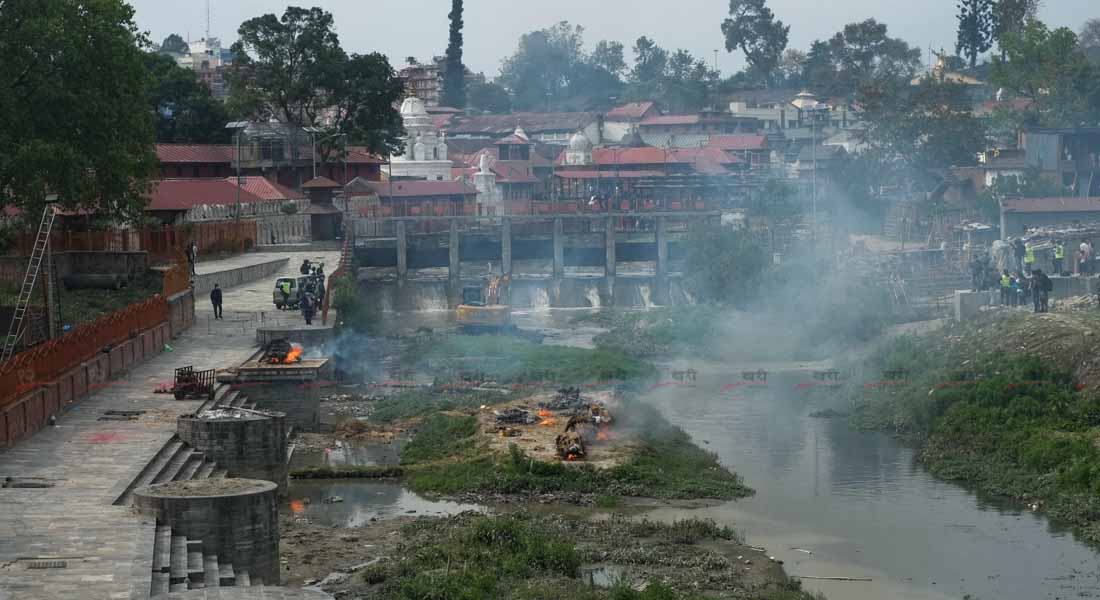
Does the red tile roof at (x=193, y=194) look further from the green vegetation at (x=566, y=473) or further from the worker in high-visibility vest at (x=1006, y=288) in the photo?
the worker in high-visibility vest at (x=1006, y=288)

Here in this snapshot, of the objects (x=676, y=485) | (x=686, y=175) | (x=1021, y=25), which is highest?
(x=1021, y=25)

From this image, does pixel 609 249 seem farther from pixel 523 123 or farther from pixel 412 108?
pixel 523 123

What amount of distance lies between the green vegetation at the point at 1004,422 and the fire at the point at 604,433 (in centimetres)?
712

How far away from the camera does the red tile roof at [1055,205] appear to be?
73.6m

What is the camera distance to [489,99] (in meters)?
173

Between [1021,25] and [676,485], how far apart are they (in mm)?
107458

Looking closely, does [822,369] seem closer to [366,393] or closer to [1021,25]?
[366,393]

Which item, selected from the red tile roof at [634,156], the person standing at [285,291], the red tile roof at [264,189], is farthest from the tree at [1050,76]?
the person standing at [285,291]

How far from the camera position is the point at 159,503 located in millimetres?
25125

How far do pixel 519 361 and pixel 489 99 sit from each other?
122 meters

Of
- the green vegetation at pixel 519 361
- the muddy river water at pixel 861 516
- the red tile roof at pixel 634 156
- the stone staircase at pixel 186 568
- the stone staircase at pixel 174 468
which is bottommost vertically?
the muddy river water at pixel 861 516

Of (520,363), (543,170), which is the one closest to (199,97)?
(543,170)

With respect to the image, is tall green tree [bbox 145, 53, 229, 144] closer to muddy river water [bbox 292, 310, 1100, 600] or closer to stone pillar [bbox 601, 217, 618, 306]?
stone pillar [bbox 601, 217, 618, 306]

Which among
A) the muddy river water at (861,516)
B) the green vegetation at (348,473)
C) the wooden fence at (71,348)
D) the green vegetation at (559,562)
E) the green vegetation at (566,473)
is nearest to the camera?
the green vegetation at (559,562)
